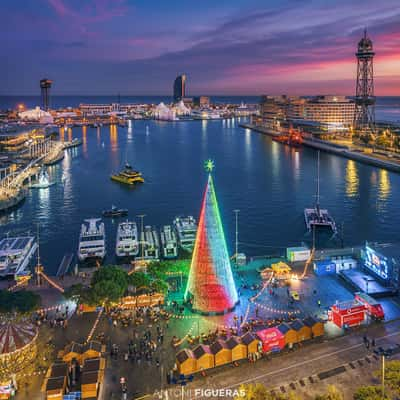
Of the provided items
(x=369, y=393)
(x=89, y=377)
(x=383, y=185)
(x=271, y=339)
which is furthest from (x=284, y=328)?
(x=383, y=185)

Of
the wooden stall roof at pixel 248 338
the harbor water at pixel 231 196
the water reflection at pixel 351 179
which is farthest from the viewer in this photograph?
the water reflection at pixel 351 179

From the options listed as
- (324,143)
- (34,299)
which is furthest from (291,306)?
(324,143)

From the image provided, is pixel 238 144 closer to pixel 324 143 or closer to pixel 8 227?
pixel 324 143

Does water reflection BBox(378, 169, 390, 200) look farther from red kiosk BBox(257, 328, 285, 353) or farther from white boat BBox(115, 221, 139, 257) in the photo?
red kiosk BBox(257, 328, 285, 353)

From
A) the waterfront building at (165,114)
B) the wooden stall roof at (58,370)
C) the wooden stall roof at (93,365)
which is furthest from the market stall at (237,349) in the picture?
the waterfront building at (165,114)

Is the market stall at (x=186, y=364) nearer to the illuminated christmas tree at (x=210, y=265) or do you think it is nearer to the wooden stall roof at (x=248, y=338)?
the wooden stall roof at (x=248, y=338)

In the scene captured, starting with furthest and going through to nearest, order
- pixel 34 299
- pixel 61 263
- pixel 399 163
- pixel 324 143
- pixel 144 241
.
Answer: pixel 324 143 → pixel 399 163 → pixel 144 241 → pixel 61 263 → pixel 34 299

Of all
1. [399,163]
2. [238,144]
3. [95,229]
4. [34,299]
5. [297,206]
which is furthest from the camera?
[238,144]
